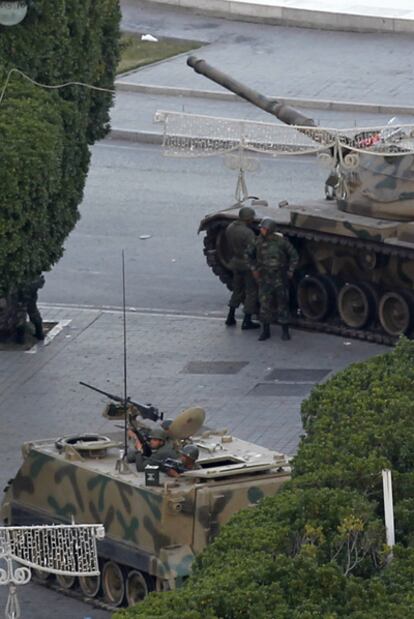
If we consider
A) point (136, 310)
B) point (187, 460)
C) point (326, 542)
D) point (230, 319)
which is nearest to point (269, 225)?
point (230, 319)

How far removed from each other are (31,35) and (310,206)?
5.35m

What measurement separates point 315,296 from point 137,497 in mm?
9018

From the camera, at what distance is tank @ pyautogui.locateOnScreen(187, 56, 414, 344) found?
25812 mm

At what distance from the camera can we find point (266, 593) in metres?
12.3

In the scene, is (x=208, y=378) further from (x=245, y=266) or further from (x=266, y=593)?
(x=266, y=593)

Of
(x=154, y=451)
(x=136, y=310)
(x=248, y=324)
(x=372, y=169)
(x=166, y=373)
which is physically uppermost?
(x=372, y=169)

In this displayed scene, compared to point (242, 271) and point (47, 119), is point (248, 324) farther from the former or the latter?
point (47, 119)

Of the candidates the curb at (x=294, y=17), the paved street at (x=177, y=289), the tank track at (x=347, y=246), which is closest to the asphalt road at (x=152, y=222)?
the paved street at (x=177, y=289)

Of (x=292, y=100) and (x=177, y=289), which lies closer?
(x=177, y=289)

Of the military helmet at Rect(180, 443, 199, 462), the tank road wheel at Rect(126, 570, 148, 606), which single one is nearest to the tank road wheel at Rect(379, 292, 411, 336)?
the military helmet at Rect(180, 443, 199, 462)

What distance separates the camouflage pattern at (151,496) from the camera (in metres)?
17.8

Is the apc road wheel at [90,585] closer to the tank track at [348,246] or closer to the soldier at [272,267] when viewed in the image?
the soldier at [272,267]

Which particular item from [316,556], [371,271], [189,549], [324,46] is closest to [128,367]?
[371,271]

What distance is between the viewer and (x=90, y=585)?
18.5 metres
